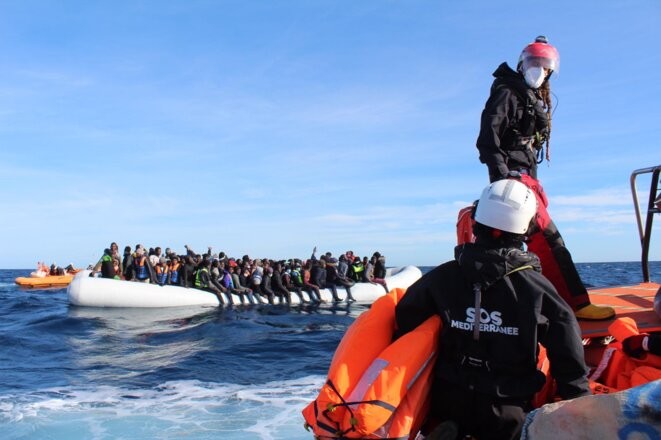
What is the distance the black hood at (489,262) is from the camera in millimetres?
2184

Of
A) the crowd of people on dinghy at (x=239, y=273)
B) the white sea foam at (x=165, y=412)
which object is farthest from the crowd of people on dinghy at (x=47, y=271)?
the white sea foam at (x=165, y=412)

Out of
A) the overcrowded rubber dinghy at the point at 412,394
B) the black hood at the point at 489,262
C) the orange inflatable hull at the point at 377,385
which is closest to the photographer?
the overcrowded rubber dinghy at the point at 412,394

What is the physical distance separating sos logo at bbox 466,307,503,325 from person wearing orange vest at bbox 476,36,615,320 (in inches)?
51.0

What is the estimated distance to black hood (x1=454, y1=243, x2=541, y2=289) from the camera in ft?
7.16

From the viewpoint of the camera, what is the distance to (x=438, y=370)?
2.34m

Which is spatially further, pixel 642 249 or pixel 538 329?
pixel 642 249

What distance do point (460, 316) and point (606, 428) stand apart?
3.27ft

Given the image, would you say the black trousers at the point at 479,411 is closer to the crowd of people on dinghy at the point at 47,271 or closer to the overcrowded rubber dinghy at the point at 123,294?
the overcrowded rubber dinghy at the point at 123,294

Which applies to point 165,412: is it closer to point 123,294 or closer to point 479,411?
point 479,411

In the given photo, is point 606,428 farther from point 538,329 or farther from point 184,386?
point 184,386

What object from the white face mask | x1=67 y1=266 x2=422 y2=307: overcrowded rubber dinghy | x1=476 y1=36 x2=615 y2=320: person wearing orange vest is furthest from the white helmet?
x1=67 y1=266 x2=422 y2=307: overcrowded rubber dinghy

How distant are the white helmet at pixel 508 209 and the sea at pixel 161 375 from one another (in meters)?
3.39

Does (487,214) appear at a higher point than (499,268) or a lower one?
higher

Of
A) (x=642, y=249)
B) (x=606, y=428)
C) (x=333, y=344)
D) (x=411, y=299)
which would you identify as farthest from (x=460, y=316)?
(x=333, y=344)
